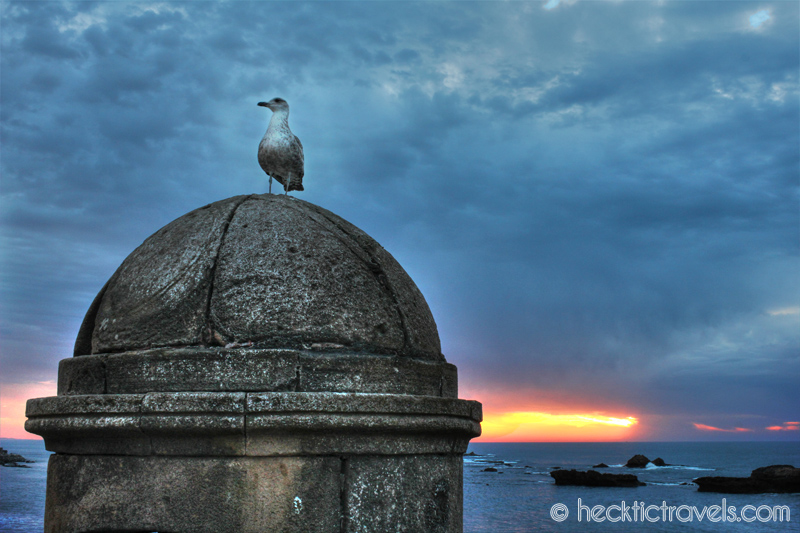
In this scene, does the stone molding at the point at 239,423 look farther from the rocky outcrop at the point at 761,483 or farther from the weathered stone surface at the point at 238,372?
the rocky outcrop at the point at 761,483

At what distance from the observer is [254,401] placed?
283cm

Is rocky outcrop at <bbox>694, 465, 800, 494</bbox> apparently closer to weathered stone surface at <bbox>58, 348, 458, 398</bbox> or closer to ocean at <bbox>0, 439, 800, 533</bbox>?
ocean at <bbox>0, 439, 800, 533</bbox>

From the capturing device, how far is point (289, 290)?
10.4 ft

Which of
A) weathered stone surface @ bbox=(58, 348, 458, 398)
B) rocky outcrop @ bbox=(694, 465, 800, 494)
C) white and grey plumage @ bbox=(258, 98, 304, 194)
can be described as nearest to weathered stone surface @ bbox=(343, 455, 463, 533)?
weathered stone surface @ bbox=(58, 348, 458, 398)

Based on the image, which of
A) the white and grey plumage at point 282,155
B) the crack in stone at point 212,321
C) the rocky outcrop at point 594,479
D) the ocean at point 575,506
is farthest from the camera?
the rocky outcrop at point 594,479

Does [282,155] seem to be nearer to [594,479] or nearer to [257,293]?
[257,293]

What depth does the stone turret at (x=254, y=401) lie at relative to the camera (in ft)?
9.44

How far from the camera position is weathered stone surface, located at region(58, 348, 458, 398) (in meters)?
2.95

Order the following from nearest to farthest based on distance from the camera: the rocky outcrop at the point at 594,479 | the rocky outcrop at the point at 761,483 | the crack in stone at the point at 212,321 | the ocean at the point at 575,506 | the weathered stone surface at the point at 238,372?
the weathered stone surface at the point at 238,372 → the crack in stone at the point at 212,321 → the ocean at the point at 575,506 → the rocky outcrop at the point at 761,483 → the rocky outcrop at the point at 594,479

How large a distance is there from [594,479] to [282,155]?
5961 cm

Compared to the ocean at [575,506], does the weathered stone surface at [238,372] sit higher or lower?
higher

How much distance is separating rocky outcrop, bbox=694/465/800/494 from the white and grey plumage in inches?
2197

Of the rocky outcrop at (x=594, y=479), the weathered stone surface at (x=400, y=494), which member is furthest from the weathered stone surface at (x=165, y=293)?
the rocky outcrop at (x=594, y=479)

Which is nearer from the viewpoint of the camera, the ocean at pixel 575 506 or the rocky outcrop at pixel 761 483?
the ocean at pixel 575 506
